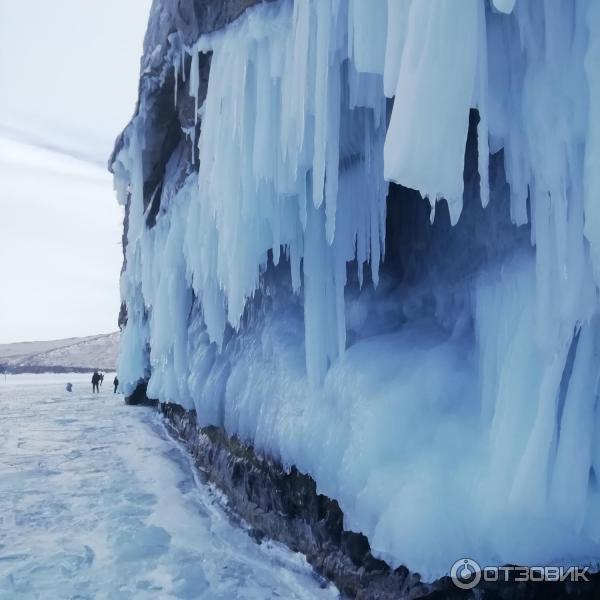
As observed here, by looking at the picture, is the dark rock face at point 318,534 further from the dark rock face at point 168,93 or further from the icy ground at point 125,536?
the dark rock face at point 168,93

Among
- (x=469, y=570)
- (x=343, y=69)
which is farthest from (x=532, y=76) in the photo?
(x=469, y=570)

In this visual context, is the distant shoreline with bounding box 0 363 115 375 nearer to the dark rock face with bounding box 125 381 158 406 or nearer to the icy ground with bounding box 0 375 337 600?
the dark rock face with bounding box 125 381 158 406

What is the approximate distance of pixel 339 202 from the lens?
510cm

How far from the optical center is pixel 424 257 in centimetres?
490

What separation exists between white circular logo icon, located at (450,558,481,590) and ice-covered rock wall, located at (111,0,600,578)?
40 millimetres

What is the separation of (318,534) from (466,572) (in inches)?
61.6

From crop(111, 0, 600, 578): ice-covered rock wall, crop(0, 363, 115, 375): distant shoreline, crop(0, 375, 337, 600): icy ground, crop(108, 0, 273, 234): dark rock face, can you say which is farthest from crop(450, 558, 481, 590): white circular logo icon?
crop(0, 363, 115, 375): distant shoreline

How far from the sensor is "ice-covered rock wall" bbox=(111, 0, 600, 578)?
2.65m

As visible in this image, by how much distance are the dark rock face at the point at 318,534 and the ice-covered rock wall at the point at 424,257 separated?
0.21m

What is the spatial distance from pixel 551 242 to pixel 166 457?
25.6 ft

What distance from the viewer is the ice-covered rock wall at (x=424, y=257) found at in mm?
2650

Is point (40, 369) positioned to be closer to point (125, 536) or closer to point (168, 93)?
point (168, 93)

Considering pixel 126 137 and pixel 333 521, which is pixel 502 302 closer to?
pixel 333 521

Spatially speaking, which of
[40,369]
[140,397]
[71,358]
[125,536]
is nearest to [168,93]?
[125,536]
